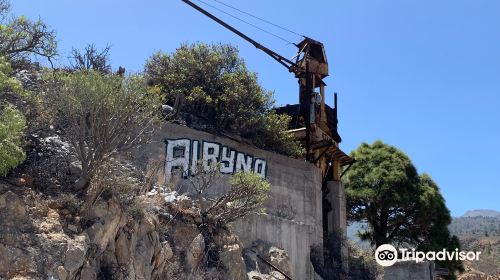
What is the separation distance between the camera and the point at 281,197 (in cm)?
2472

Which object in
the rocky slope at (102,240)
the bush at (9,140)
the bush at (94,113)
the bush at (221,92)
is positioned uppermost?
the bush at (221,92)

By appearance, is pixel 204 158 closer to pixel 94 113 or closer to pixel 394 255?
pixel 94 113

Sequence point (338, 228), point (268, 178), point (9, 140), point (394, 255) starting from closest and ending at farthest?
point (9, 140), point (268, 178), point (394, 255), point (338, 228)

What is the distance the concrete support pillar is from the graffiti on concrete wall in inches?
249

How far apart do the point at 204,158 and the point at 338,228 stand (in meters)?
10.2

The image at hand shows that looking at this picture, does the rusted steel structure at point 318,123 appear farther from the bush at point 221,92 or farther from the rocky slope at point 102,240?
the rocky slope at point 102,240

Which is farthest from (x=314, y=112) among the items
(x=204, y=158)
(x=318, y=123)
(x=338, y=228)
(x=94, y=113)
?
(x=94, y=113)

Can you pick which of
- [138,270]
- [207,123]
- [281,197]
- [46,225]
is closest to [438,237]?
[281,197]

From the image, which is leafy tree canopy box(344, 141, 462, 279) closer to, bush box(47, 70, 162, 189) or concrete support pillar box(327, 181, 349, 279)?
concrete support pillar box(327, 181, 349, 279)

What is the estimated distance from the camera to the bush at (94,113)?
Result: 49.8 ft

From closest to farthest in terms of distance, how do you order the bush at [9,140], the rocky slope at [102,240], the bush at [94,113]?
1. the rocky slope at [102,240]
2. the bush at [9,140]
3. the bush at [94,113]

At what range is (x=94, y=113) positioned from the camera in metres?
15.4

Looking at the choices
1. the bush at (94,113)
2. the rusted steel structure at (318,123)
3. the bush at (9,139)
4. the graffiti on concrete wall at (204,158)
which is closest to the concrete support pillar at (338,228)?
the rusted steel structure at (318,123)

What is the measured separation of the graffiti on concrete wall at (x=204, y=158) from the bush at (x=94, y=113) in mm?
4670
